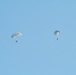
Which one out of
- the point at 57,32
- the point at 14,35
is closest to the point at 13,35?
the point at 14,35

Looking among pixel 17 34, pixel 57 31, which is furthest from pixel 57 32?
pixel 17 34

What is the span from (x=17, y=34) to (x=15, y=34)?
1.74 feet

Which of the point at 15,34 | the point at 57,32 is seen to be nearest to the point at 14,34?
the point at 15,34

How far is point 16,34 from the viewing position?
23.1m

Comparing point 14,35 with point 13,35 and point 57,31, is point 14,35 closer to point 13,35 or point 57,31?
point 13,35

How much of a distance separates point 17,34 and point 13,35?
99 centimetres

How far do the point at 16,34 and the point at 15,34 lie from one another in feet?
0.77

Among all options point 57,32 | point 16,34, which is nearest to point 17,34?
point 16,34

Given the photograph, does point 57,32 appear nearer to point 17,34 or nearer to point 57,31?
point 57,31

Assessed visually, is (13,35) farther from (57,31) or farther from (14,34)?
(57,31)

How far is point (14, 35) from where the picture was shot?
23281 mm

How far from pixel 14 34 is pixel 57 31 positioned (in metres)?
8.48

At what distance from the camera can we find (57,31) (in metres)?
22.3

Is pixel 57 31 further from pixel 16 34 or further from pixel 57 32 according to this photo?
pixel 16 34
